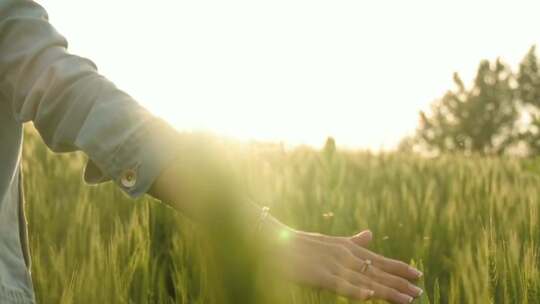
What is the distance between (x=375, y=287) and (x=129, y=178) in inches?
10.0

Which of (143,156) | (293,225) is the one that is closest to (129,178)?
(143,156)

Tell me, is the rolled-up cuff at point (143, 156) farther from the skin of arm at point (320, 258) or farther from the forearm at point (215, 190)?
the forearm at point (215, 190)

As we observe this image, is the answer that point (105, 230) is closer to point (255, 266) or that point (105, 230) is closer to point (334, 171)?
point (334, 171)

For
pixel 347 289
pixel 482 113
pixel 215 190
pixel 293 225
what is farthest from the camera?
pixel 482 113

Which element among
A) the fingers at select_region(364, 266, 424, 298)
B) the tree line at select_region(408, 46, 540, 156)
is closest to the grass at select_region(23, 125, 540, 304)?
the fingers at select_region(364, 266, 424, 298)

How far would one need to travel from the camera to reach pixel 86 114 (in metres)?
0.73

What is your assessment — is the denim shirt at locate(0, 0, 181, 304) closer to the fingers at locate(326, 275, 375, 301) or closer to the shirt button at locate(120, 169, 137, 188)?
the shirt button at locate(120, 169, 137, 188)

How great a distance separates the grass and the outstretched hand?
41 mm

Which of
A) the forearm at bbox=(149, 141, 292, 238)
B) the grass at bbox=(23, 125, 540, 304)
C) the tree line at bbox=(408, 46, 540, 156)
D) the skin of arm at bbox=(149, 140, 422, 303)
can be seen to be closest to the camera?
the forearm at bbox=(149, 141, 292, 238)

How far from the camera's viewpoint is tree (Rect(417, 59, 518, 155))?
63.8 feet

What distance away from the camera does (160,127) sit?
723 mm

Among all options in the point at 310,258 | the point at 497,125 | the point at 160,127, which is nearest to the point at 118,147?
the point at 160,127

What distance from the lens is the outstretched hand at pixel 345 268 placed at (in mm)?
688

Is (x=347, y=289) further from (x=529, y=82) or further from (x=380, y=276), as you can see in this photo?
(x=529, y=82)
